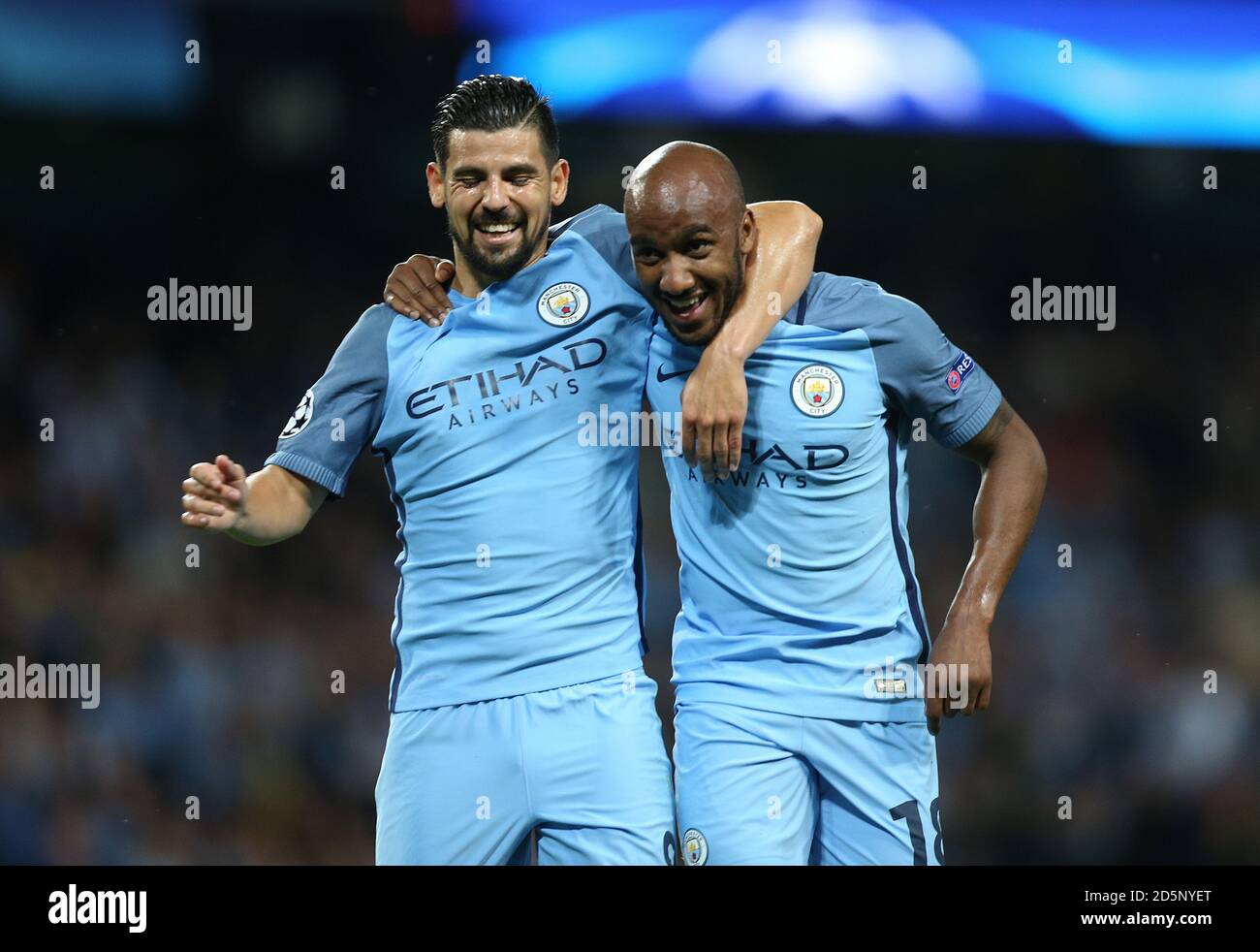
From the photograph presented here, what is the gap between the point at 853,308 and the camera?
3.49 metres

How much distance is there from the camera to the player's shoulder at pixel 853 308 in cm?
347

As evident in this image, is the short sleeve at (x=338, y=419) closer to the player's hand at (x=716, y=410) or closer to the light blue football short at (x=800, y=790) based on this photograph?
the player's hand at (x=716, y=410)

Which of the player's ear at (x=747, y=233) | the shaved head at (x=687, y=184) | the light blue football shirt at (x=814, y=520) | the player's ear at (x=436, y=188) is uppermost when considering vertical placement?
the player's ear at (x=436, y=188)

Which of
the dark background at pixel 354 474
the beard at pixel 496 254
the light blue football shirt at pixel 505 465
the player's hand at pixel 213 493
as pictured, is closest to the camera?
the player's hand at pixel 213 493

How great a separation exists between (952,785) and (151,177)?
14.8 ft

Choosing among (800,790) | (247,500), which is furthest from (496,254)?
(800,790)

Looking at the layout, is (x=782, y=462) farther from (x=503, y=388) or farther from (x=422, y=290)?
(x=422, y=290)

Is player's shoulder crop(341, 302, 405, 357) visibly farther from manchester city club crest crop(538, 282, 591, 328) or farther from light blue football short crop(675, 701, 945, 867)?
light blue football short crop(675, 701, 945, 867)

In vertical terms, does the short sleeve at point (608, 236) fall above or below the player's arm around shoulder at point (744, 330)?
above

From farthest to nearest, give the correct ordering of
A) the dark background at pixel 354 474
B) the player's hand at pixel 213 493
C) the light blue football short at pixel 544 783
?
the dark background at pixel 354 474
the light blue football short at pixel 544 783
the player's hand at pixel 213 493

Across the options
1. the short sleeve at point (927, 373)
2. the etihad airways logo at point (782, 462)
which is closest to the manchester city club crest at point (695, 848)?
the etihad airways logo at point (782, 462)

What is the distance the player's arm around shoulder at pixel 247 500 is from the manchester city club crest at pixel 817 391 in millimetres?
1162

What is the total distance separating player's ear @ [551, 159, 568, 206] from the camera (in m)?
3.56
